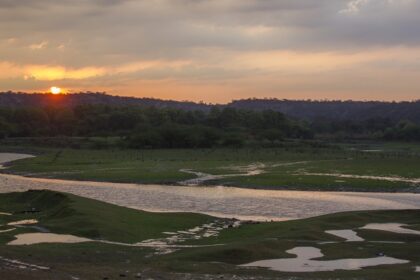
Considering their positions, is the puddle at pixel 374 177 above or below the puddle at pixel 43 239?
below

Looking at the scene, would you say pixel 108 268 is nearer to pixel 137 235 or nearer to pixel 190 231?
pixel 137 235

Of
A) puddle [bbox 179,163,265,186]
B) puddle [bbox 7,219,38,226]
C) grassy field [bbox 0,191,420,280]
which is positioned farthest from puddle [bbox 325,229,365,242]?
puddle [bbox 179,163,265,186]

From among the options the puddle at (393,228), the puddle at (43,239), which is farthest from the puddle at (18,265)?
the puddle at (393,228)

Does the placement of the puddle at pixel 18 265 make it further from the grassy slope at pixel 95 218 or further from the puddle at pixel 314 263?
the grassy slope at pixel 95 218

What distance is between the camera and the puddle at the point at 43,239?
3291cm

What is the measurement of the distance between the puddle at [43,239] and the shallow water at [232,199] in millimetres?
17065

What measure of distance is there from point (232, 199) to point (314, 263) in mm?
33961

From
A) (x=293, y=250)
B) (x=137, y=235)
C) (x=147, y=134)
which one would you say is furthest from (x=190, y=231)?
(x=147, y=134)

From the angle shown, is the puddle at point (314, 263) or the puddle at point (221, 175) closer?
the puddle at point (314, 263)

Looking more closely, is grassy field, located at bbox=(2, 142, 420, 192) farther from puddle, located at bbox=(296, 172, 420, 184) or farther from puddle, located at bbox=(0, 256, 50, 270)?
puddle, located at bbox=(0, 256, 50, 270)

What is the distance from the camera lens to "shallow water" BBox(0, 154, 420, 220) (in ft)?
174

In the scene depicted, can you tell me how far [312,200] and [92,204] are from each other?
24.1 meters

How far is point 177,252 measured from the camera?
30.6m

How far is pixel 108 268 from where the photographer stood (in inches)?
998
